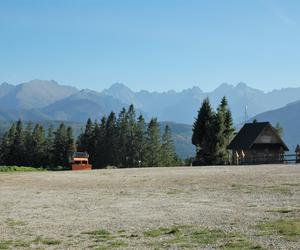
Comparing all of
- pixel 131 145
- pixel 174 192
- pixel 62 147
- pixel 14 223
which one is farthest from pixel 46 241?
pixel 62 147

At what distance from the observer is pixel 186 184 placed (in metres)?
31.6

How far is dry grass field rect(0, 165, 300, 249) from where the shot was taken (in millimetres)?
14586

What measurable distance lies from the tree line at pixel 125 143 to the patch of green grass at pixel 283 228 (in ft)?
340

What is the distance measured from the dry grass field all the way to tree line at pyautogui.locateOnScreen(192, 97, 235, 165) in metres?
50.2

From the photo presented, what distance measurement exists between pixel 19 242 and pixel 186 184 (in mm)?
17388

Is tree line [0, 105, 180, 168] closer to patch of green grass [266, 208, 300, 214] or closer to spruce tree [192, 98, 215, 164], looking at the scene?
spruce tree [192, 98, 215, 164]

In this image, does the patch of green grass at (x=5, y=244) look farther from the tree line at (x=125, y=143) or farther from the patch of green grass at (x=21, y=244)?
the tree line at (x=125, y=143)

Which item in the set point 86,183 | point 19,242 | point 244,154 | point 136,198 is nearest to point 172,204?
point 136,198

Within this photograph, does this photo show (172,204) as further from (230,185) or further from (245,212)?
(230,185)

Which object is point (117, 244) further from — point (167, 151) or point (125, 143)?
point (167, 151)

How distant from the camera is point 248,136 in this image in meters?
75.9

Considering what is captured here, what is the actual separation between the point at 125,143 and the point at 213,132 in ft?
151

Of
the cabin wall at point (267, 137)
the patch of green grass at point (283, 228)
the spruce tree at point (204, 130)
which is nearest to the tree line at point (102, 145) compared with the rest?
the spruce tree at point (204, 130)

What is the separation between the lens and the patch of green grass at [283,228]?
14547 mm
